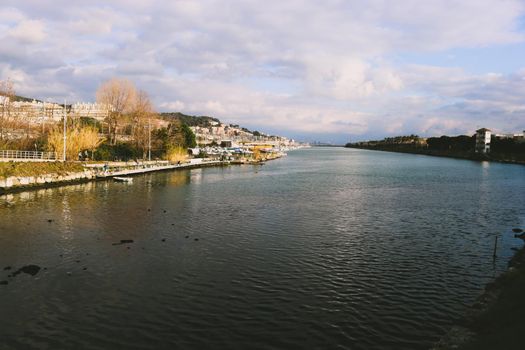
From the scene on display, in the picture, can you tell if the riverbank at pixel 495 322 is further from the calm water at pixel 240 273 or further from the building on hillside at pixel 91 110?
the building on hillside at pixel 91 110

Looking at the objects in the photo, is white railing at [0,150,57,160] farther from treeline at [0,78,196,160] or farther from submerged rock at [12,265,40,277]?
submerged rock at [12,265,40,277]

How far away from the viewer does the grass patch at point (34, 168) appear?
50094mm

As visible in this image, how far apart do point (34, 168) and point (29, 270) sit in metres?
40.6

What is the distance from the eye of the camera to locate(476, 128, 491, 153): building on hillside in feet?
613

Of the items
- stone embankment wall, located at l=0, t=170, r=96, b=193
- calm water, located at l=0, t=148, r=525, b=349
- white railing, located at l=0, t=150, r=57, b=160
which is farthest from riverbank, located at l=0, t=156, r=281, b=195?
calm water, located at l=0, t=148, r=525, b=349

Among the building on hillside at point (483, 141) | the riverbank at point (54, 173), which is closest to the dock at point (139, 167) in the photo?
the riverbank at point (54, 173)

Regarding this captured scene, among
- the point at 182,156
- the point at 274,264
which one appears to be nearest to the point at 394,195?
the point at 274,264

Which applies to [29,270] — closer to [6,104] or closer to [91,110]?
[6,104]

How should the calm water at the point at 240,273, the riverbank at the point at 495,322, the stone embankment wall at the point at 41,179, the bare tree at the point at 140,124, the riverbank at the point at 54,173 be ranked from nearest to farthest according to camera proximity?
the riverbank at the point at 495,322 → the calm water at the point at 240,273 → the stone embankment wall at the point at 41,179 → the riverbank at the point at 54,173 → the bare tree at the point at 140,124

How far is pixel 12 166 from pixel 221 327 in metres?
49.4

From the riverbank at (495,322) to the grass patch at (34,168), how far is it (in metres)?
52.8

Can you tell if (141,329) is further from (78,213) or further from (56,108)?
(56,108)

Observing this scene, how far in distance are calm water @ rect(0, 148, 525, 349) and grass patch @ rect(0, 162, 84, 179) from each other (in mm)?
10392

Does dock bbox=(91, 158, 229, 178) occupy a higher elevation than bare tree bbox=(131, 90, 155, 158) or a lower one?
lower
